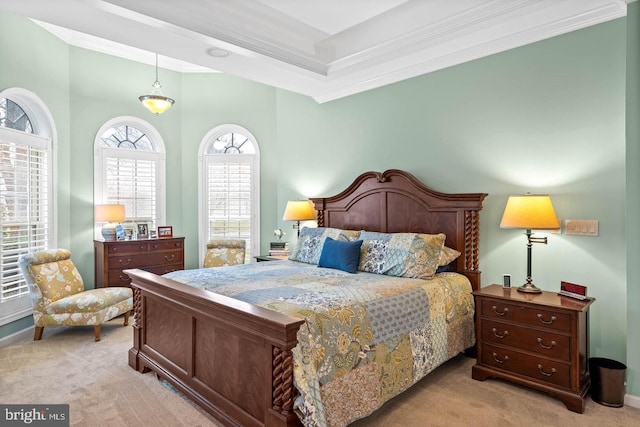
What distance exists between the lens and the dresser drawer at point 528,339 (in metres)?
2.57

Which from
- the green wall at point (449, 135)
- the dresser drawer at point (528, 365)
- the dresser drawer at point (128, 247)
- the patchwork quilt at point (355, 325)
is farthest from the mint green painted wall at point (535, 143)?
the dresser drawer at point (128, 247)

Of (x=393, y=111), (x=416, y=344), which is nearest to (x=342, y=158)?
(x=393, y=111)

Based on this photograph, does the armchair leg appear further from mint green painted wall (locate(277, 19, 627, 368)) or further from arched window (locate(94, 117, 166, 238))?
mint green painted wall (locate(277, 19, 627, 368))

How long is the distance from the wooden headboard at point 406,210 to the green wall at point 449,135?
0.16 meters

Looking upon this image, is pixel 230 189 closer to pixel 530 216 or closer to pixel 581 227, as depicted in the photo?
pixel 530 216

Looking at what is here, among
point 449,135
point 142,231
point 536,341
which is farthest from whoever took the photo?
point 142,231

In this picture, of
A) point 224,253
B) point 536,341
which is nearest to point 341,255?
point 536,341

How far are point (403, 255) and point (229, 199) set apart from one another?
133 inches

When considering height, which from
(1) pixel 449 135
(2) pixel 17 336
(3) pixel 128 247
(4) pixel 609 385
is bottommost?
(2) pixel 17 336

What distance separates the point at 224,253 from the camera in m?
5.39

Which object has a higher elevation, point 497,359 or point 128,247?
point 128,247

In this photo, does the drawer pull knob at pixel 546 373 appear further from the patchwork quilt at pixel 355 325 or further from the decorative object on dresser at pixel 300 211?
the decorative object on dresser at pixel 300 211

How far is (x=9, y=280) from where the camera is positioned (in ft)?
13.0

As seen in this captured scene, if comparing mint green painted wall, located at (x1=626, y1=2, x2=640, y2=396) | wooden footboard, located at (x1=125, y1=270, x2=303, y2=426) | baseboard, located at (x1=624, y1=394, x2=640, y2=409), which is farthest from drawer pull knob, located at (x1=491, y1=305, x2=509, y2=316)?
wooden footboard, located at (x1=125, y1=270, x2=303, y2=426)
